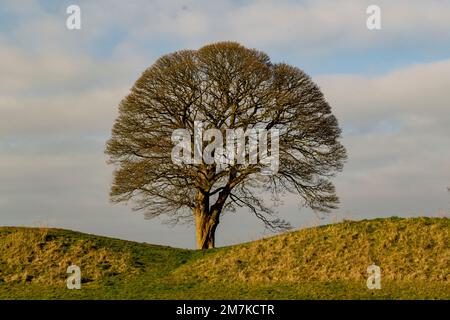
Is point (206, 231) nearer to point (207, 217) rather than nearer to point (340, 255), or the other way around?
point (207, 217)

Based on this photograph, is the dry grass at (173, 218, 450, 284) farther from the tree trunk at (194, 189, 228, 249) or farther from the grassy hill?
the tree trunk at (194, 189, 228, 249)

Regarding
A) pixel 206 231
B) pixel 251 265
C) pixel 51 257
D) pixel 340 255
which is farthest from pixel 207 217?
pixel 340 255

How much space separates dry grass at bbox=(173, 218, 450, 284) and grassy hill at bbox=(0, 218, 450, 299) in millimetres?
41

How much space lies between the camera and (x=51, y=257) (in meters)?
29.7

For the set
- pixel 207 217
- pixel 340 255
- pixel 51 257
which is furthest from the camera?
pixel 207 217

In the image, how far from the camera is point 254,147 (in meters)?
38.3

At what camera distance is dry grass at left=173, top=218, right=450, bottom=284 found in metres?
24.3

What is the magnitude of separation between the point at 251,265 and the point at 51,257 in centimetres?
1004

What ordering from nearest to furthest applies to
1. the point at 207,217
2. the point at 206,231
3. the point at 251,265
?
the point at 251,265, the point at 206,231, the point at 207,217

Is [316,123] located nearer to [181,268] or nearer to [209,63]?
[209,63]

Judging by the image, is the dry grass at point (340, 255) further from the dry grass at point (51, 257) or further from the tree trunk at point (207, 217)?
the tree trunk at point (207, 217)

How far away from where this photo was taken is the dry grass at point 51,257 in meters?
27.2

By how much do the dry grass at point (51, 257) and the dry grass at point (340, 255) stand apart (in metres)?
3.89
